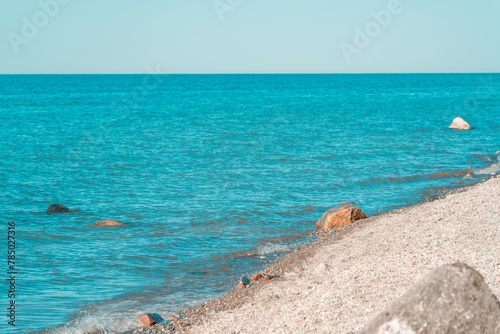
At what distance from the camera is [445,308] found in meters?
4.64

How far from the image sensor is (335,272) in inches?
400

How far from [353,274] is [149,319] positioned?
4.30 metres

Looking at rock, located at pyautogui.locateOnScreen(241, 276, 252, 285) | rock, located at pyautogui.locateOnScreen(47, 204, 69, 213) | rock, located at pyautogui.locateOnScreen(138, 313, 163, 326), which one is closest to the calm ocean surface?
rock, located at pyautogui.locateOnScreen(47, 204, 69, 213)

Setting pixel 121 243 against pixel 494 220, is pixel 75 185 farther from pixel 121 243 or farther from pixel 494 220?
pixel 494 220

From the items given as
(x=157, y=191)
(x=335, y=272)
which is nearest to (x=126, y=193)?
(x=157, y=191)

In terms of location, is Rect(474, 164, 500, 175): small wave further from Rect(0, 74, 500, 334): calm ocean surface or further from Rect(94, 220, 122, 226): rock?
Rect(94, 220, 122, 226): rock

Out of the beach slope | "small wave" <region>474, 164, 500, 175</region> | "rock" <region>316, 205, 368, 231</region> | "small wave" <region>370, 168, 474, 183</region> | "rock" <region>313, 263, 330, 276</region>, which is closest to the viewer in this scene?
the beach slope

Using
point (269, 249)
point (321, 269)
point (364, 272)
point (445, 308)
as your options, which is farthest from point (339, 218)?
point (445, 308)

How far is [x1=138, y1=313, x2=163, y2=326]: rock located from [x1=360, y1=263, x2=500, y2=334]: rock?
5.67 metres

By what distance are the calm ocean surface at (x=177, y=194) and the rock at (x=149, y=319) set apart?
19.5 inches

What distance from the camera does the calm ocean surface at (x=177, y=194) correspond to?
11406 millimetres

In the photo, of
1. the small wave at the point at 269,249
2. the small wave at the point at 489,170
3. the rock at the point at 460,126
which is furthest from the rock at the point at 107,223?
the rock at the point at 460,126

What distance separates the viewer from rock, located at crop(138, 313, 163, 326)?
925 cm

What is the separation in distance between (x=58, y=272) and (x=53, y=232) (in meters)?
3.60
